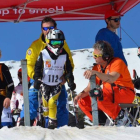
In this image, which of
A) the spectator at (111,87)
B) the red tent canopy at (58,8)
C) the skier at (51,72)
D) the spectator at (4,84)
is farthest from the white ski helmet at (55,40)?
the red tent canopy at (58,8)

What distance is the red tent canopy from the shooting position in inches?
284

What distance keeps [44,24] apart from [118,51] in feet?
3.86

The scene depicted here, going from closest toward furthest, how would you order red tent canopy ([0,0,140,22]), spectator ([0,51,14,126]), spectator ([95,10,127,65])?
spectator ([0,51,14,126]) → spectator ([95,10,127,65]) → red tent canopy ([0,0,140,22])

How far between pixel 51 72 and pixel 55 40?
1.27ft

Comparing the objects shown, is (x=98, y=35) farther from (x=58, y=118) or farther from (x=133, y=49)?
(x=133, y=49)

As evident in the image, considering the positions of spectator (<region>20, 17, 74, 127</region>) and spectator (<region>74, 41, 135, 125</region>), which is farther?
spectator (<region>20, 17, 74, 127</region>)

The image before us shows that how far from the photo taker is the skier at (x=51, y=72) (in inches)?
184

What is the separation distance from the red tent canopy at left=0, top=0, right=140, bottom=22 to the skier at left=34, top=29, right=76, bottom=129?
2.50m

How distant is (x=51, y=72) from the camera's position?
4.71m

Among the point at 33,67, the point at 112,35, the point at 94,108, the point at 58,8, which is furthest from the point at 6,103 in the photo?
the point at 58,8

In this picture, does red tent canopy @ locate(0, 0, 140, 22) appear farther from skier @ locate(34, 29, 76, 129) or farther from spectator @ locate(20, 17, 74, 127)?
skier @ locate(34, 29, 76, 129)

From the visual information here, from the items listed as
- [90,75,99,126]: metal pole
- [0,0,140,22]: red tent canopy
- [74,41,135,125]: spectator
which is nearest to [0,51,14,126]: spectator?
[74,41,135,125]: spectator

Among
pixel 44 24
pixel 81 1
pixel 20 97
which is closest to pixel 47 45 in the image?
pixel 44 24

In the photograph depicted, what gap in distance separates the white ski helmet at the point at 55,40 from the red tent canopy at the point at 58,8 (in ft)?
8.05
